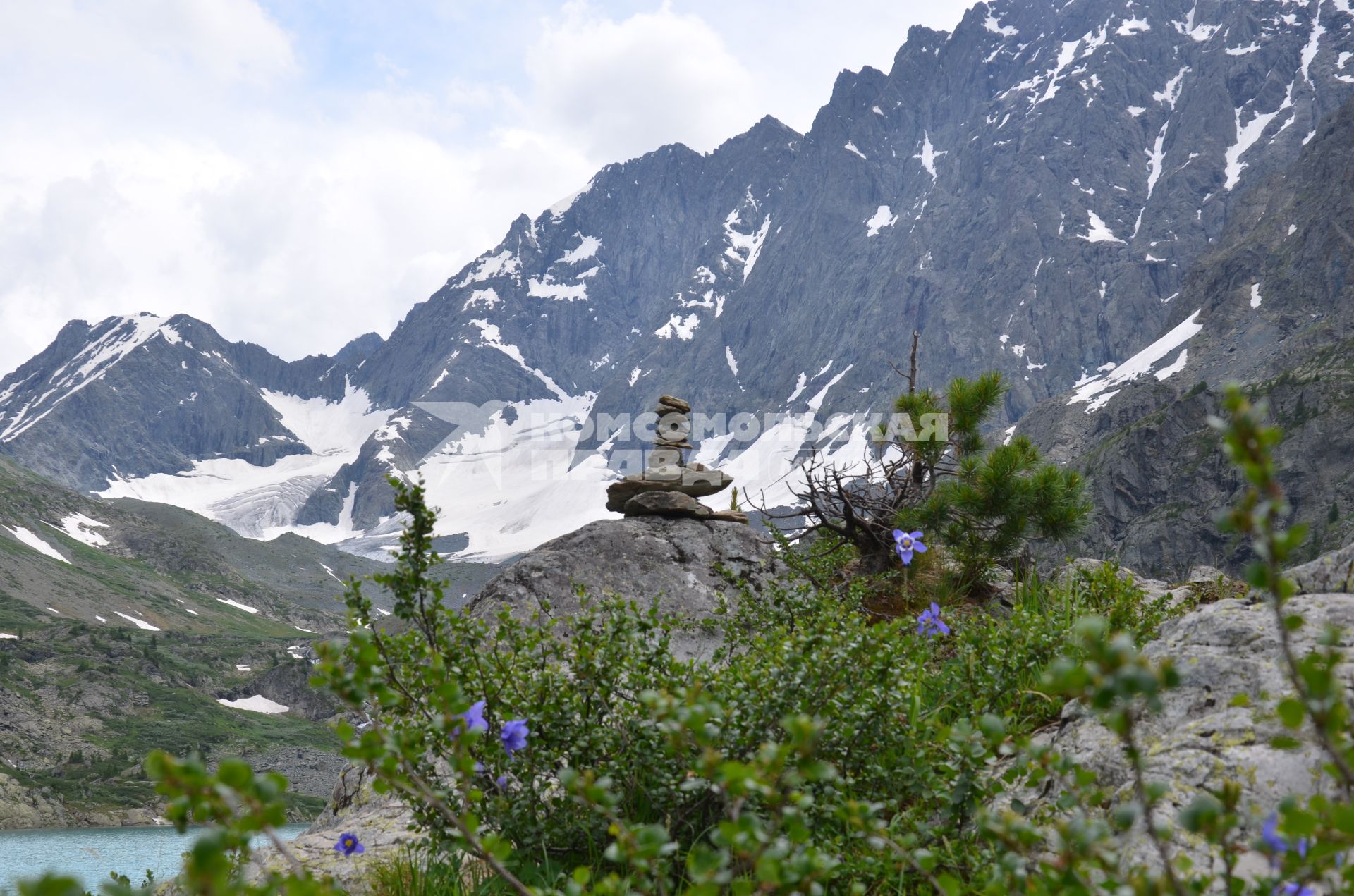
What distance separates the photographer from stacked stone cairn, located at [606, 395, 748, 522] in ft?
43.9

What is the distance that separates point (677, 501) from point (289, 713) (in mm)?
189765

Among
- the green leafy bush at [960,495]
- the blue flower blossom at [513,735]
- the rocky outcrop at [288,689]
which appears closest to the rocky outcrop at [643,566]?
the green leafy bush at [960,495]

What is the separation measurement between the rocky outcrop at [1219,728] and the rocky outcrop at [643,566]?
247 inches

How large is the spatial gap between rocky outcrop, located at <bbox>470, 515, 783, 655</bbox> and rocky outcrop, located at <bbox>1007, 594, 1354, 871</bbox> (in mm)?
6282

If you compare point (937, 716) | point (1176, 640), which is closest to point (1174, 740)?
point (1176, 640)

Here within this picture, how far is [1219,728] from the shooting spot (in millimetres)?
3328

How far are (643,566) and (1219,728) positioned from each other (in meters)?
8.84

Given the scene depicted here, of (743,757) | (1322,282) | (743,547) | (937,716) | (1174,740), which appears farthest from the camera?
(1322,282)

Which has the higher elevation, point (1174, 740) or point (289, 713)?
point (1174, 740)

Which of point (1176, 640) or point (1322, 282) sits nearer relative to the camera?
point (1176, 640)

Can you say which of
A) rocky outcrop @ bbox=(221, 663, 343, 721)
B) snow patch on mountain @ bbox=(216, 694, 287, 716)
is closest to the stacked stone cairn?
snow patch on mountain @ bbox=(216, 694, 287, 716)

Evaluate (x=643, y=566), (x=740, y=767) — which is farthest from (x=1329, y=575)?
(x=643, y=566)

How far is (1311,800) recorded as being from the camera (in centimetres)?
205

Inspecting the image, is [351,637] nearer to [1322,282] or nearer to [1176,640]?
[1176,640]
